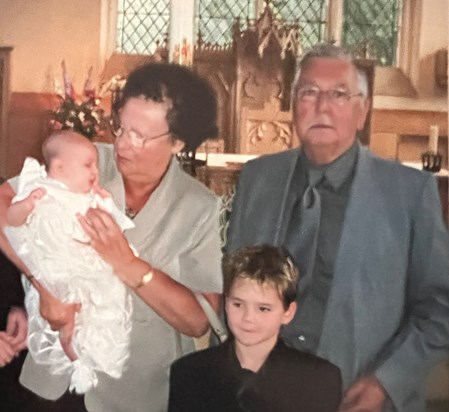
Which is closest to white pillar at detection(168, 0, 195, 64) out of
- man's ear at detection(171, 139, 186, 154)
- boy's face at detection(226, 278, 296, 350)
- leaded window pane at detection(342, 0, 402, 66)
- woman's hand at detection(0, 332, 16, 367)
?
man's ear at detection(171, 139, 186, 154)

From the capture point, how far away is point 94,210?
965 millimetres

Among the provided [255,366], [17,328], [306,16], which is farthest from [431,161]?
[17,328]

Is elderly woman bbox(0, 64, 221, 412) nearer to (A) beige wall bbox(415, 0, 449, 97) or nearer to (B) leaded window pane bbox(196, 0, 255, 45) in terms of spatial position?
(B) leaded window pane bbox(196, 0, 255, 45)

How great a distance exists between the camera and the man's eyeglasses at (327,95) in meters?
1.02

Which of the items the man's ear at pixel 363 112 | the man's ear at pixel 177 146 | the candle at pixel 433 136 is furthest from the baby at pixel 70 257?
the candle at pixel 433 136

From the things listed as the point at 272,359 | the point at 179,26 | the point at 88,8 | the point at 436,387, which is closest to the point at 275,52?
the point at 179,26

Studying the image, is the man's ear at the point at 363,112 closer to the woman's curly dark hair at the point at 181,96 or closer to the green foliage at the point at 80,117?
the woman's curly dark hair at the point at 181,96

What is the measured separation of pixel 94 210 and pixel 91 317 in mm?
143

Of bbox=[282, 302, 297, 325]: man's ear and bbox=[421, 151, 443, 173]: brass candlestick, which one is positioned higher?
bbox=[421, 151, 443, 173]: brass candlestick

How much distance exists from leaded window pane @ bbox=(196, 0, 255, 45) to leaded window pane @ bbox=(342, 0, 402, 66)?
147mm

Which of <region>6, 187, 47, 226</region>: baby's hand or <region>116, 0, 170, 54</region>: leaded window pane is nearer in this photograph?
<region>6, 187, 47, 226</region>: baby's hand

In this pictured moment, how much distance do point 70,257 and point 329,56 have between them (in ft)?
1.49

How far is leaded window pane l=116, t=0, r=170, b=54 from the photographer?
3.44 feet

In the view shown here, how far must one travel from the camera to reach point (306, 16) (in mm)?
1083
